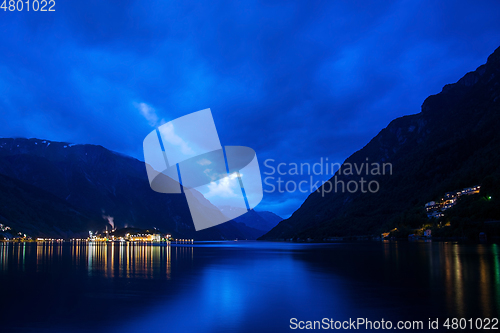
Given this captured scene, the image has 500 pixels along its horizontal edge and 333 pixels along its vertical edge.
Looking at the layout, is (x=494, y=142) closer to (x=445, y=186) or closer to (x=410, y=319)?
(x=445, y=186)

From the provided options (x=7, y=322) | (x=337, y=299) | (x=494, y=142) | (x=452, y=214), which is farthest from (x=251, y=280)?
(x=494, y=142)

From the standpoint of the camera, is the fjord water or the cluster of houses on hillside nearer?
the fjord water

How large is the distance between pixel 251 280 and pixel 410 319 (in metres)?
15.8

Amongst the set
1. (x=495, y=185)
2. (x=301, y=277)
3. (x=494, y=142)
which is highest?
(x=494, y=142)

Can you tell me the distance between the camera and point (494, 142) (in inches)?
7362

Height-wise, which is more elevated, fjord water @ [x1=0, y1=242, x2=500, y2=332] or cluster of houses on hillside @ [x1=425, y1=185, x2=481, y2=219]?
cluster of houses on hillside @ [x1=425, y1=185, x2=481, y2=219]

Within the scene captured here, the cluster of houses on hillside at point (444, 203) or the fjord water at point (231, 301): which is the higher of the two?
the cluster of houses on hillside at point (444, 203)

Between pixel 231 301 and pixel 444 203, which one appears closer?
pixel 231 301

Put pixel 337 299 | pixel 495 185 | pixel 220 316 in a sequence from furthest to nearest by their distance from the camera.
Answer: pixel 495 185 < pixel 337 299 < pixel 220 316

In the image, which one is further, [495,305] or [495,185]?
[495,185]

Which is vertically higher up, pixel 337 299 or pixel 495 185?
pixel 495 185

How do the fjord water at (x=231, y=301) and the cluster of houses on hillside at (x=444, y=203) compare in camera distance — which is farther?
the cluster of houses on hillside at (x=444, y=203)

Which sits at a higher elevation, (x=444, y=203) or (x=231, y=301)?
(x=444, y=203)

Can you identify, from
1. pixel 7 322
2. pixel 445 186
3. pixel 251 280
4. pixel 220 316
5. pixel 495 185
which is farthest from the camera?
pixel 445 186
